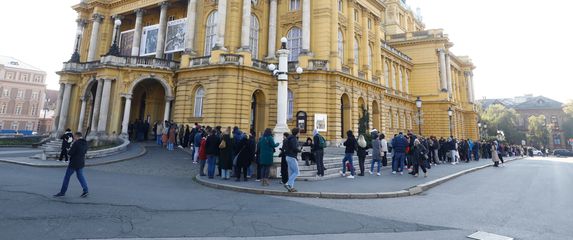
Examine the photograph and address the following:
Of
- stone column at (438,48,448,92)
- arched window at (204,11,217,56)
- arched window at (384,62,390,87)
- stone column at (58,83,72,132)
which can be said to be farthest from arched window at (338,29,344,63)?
stone column at (58,83,72,132)

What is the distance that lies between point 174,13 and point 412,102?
3555 centimetres

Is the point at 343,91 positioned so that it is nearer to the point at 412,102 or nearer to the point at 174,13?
the point at 174,13

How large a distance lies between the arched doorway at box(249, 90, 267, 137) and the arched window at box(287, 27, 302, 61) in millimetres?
4835

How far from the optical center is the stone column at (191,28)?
26312 mm

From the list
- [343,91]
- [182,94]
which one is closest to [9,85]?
[182,94]

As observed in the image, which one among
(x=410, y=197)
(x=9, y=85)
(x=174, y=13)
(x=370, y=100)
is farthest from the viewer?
(x=9, y=85)

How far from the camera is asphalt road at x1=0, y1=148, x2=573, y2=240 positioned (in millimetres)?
4895

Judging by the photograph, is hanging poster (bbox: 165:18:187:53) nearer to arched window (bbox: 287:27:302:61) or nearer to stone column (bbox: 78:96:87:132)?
stone column (bbox: 78:96:87:132)

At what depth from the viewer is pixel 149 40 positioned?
98.1 ft

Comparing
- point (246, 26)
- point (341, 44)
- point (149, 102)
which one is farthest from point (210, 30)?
point (341, 44)

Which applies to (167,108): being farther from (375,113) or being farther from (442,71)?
(442,71)

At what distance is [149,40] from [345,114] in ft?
69.4

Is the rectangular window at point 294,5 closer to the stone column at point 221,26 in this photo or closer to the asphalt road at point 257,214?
the stone column at point 221,26

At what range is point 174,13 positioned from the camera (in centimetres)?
3120
